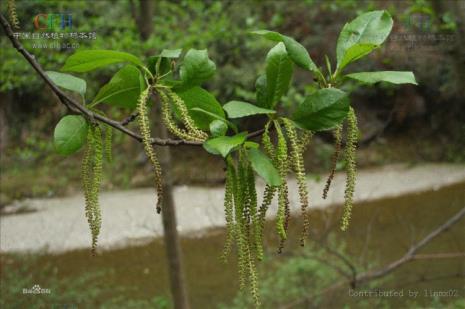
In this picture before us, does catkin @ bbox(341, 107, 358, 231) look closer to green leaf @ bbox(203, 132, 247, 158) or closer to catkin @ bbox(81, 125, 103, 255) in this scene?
green leaf @ bbox(203, 132, 247, 158)

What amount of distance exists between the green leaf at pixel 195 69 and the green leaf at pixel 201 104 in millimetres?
12

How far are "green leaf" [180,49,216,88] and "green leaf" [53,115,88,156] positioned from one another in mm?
149

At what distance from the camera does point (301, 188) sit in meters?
0.54

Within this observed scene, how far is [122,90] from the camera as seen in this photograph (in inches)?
27.5

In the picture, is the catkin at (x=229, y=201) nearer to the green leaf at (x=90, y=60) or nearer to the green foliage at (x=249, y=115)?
the green foliage at (x=249, y=115)

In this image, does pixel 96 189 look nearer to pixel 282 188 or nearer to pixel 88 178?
pixel 88 178

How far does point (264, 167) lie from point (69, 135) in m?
0.27

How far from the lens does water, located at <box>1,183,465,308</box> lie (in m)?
2.92

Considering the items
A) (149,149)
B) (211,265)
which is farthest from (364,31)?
(211,265)

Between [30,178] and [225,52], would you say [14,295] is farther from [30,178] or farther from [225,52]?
[225,52]

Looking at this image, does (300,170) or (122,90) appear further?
(122,90)

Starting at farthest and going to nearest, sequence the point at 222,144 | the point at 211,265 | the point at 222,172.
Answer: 1. the point at 222,172
2. the point at 211,265
3. the point at 222,144

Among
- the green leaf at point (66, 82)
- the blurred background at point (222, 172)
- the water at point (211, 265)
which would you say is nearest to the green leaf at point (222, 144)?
the green leaf at point (66, 82)

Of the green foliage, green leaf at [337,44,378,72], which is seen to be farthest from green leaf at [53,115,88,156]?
green leaf at [337,44,378,72]
